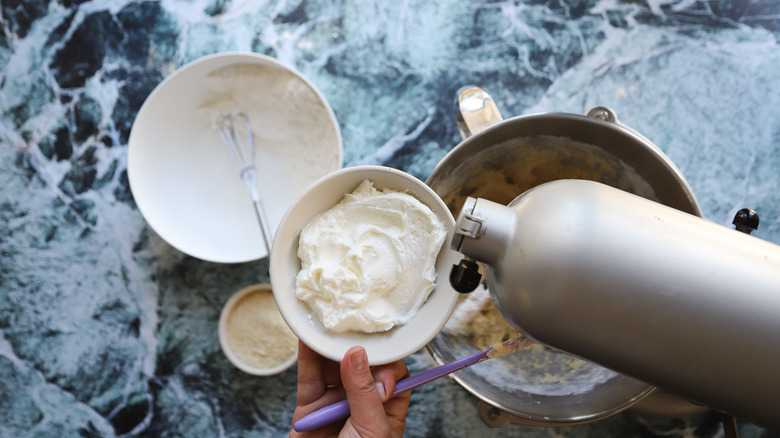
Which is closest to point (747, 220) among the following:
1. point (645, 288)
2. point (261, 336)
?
point (645, 288)

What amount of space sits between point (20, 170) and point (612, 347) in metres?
1.08

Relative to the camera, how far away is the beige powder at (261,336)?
37.1 inches

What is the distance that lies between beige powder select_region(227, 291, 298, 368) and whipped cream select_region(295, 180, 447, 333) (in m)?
0.26

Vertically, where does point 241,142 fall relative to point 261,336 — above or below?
above

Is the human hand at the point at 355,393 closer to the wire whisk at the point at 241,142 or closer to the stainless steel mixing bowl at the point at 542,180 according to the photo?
the stainless steel mixing bowl at the point at 542,180

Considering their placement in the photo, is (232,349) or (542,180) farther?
(232,349)

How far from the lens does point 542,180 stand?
83cm

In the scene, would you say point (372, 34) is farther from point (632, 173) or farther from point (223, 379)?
point (223, 379)

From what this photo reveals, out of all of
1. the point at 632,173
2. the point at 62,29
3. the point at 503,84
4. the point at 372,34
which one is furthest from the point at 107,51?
the point at 632,173

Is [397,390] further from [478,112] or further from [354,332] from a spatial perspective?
[478,112]

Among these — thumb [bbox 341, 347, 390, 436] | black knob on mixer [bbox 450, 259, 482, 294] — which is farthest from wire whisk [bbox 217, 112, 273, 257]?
black knob on mixer [bbox 450, 259, 482, 294]

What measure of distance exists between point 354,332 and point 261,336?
313 mm

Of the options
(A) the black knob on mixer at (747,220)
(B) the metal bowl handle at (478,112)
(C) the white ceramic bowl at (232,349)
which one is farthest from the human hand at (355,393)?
(A) the black knob on mixer at (747,220)

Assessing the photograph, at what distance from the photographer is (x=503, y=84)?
974mm
